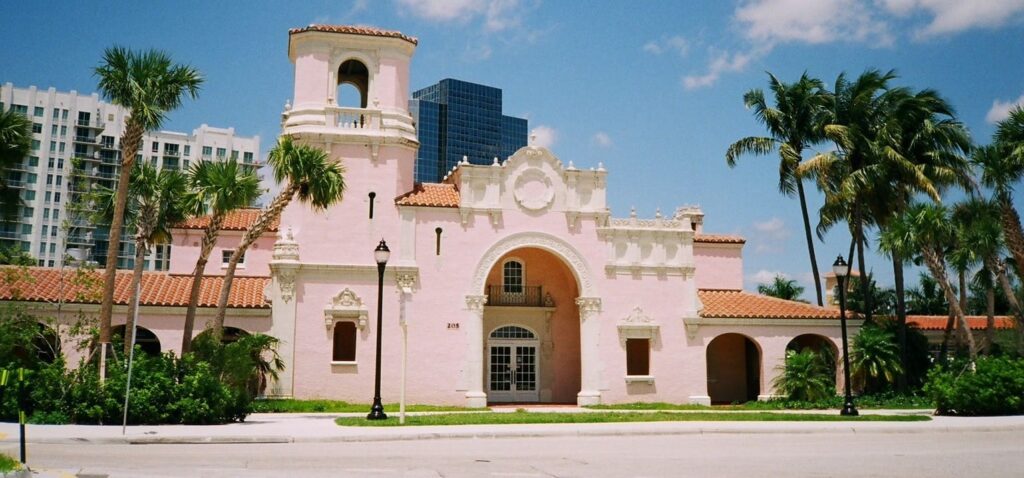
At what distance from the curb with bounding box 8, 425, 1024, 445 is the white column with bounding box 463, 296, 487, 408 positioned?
11.6 m

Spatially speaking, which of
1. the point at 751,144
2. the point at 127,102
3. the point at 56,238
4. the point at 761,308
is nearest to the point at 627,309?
the point at 761,308

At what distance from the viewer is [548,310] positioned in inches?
1368

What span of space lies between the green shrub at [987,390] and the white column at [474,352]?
15878 mm

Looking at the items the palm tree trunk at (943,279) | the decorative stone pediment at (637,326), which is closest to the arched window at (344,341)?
the decorative stone pediment at (637,326)

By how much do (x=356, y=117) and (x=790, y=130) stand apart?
20.8 metres

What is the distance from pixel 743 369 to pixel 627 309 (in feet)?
23.8

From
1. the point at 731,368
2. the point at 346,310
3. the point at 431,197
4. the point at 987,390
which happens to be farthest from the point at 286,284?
the point at 987,390

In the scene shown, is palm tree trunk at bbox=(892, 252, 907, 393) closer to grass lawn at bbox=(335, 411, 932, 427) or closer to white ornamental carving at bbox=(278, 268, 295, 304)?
grass lawn at bbox=(335, 411, 932, 427)

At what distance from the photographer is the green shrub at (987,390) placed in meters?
25.2

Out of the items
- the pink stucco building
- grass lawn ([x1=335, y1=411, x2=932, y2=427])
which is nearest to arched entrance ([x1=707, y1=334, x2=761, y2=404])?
the pink stucco building

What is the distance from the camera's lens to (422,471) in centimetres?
1247

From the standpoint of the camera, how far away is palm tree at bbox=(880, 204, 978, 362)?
31.7m

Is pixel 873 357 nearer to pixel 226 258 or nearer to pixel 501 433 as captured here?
pixel 501 433

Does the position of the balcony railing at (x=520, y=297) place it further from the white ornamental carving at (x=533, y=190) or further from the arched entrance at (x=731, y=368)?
the arched entrance at (x=731, y=368)
